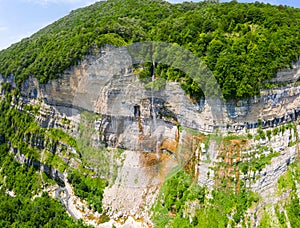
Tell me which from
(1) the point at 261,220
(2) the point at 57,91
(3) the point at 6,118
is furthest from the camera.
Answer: (3) the point at 6,118

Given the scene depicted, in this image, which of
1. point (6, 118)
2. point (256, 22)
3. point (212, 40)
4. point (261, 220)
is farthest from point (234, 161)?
point (6, 118)

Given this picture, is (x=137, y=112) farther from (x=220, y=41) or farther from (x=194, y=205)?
(x=194, y=205)

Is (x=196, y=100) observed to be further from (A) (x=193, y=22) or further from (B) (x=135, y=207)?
(B) (x=135, y=207)

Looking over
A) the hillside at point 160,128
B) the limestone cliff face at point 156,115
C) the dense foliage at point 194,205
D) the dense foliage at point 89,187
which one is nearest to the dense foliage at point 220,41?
the hillside at point 160,128

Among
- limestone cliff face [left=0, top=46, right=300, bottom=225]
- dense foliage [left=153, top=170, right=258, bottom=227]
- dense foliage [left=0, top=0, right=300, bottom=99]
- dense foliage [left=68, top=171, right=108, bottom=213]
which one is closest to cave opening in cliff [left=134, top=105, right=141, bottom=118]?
limestone cliff face [left=0, top=46, right=300, bottom=225]

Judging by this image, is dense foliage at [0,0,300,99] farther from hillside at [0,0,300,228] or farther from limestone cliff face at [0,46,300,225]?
limestone cliff face at [0,46,300,225]

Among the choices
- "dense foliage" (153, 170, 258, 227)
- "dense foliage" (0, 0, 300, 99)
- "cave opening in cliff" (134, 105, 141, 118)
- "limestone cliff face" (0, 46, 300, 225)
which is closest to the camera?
"dense foliage" (153, 170, 258, 227)

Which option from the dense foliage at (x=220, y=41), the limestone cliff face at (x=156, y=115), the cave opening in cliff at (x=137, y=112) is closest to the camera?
the dense foliage at (x=220, y=41)

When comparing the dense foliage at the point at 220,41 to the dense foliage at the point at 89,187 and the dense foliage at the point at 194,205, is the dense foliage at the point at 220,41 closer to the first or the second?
the dense foliage at the point at 194,205
